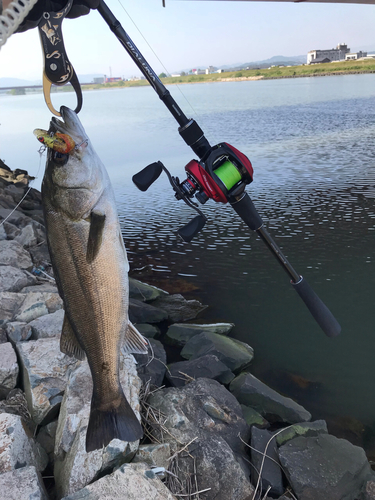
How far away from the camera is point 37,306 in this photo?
4.63m

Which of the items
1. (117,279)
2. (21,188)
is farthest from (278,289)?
(21,188)

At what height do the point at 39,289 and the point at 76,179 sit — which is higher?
the point at 76,179

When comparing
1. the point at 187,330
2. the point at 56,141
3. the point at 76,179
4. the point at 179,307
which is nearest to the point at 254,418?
the point at 187,330

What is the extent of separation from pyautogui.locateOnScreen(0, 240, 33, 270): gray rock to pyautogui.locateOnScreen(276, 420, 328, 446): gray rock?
13.3 ft

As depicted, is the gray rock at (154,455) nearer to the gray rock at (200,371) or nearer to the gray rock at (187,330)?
the gray rock at (200,371)

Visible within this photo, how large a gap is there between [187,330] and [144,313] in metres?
0.68

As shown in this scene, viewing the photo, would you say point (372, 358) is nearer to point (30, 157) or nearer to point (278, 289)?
point (278, 289)

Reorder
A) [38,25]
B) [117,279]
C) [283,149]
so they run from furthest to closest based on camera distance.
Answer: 1. [283,149]
2. [117,279]
3. [38,25]

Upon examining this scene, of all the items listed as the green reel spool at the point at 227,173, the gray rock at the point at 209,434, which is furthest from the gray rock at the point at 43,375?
the green reel spool at the point at 227,173

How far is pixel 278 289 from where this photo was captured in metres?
6.52

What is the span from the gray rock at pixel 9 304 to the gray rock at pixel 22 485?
7.10 feet

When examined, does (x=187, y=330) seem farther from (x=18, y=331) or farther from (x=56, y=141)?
(x=56, y=141)

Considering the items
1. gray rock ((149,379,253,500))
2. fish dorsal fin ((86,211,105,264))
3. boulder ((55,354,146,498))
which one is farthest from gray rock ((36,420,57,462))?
fish dorsal fin ((86,211,105,264))

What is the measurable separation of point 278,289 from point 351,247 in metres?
1.89
